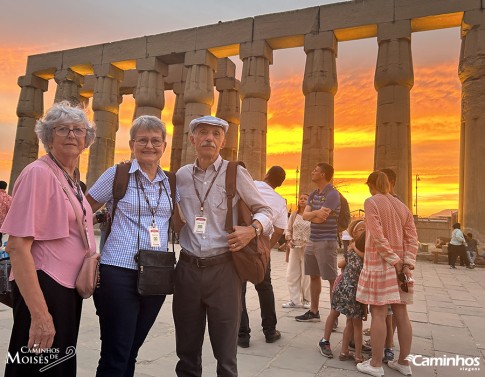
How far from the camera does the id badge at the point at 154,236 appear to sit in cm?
241

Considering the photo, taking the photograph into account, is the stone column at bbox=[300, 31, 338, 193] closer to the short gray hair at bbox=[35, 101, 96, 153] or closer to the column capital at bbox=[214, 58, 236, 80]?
the column capital at bbox=[214, 58, 236, 80]

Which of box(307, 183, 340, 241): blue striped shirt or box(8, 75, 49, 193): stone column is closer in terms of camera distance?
box(307, 183, 340, 241): blue striped shirt

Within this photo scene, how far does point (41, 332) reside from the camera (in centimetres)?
182

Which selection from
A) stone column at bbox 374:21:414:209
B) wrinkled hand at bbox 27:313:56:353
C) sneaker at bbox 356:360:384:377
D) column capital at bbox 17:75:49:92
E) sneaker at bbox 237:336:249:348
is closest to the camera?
wrinkled hand at bbox 27:313:56:353

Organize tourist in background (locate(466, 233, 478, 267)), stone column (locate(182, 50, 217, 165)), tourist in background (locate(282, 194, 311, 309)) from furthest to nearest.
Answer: stone column (locate(182, 50, 217, 165)), tourist in background (locate(466, 233, 478, 267)), tourist in background (locate(282, 194, 311, 309))

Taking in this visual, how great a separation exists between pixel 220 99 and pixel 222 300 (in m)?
21.3

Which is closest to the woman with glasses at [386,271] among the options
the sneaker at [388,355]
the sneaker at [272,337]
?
the sneaker at [388,355]

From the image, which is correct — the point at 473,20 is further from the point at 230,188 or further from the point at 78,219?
the point at 78,219

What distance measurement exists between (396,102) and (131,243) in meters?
15.1

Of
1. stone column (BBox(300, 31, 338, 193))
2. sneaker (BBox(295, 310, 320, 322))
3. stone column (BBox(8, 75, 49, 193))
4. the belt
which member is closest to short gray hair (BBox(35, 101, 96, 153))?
the belt

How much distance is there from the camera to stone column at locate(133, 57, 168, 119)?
814 inches

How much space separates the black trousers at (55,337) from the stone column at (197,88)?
17371 mm

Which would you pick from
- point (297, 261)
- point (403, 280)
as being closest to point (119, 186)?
point (403, 280)

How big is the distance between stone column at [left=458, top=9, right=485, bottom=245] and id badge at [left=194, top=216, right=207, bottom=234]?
14.0 m
